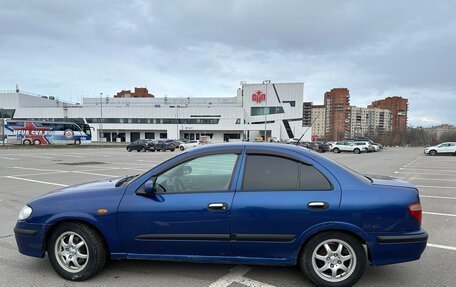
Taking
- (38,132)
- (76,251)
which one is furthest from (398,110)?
(76,251)

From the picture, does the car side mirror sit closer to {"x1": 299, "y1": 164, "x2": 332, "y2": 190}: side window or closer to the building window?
{"x1": 299, "y1": 164, "x2": 332, "y2": 190}: side window

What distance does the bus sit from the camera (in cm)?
4647

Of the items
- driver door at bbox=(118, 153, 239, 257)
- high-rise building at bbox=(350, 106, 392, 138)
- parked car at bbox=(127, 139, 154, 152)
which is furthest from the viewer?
high-rise building at bbox=(350, 106, 392, 138)

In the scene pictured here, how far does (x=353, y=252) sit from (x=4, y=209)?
7.32 meters

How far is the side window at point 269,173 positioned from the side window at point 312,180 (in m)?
0.07

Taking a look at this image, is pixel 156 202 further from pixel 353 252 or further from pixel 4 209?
pixel 4 209

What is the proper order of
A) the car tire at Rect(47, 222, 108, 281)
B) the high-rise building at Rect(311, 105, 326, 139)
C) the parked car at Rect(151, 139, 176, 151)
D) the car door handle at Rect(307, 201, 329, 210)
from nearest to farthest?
the car door handle at Rect(307, 201, 329, 210) → the car tire at Rect(47, 222, 108, 281) → the parked car at Rect(151, 139, 176, 151) → the high-rise building at Rect(311, 105, 326, 139)

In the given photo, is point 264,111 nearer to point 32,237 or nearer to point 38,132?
point 38,132

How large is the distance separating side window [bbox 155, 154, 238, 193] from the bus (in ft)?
168

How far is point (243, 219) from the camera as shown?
3391 millimetres

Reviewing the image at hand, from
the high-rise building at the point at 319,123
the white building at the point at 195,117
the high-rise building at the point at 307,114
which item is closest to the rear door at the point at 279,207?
the white building at the point at 195,117

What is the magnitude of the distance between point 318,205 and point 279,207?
41cm

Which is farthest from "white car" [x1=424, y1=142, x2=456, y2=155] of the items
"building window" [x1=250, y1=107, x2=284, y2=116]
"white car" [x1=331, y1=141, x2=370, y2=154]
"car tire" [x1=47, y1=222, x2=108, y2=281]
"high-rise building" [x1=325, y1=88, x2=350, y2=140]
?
"high-rise building" [x1=325, y1=88, x2=350, y2=140]

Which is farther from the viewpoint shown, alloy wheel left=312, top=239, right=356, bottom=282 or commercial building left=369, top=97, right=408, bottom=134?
commercial building left=369, top=97, right=408, bottom=134
